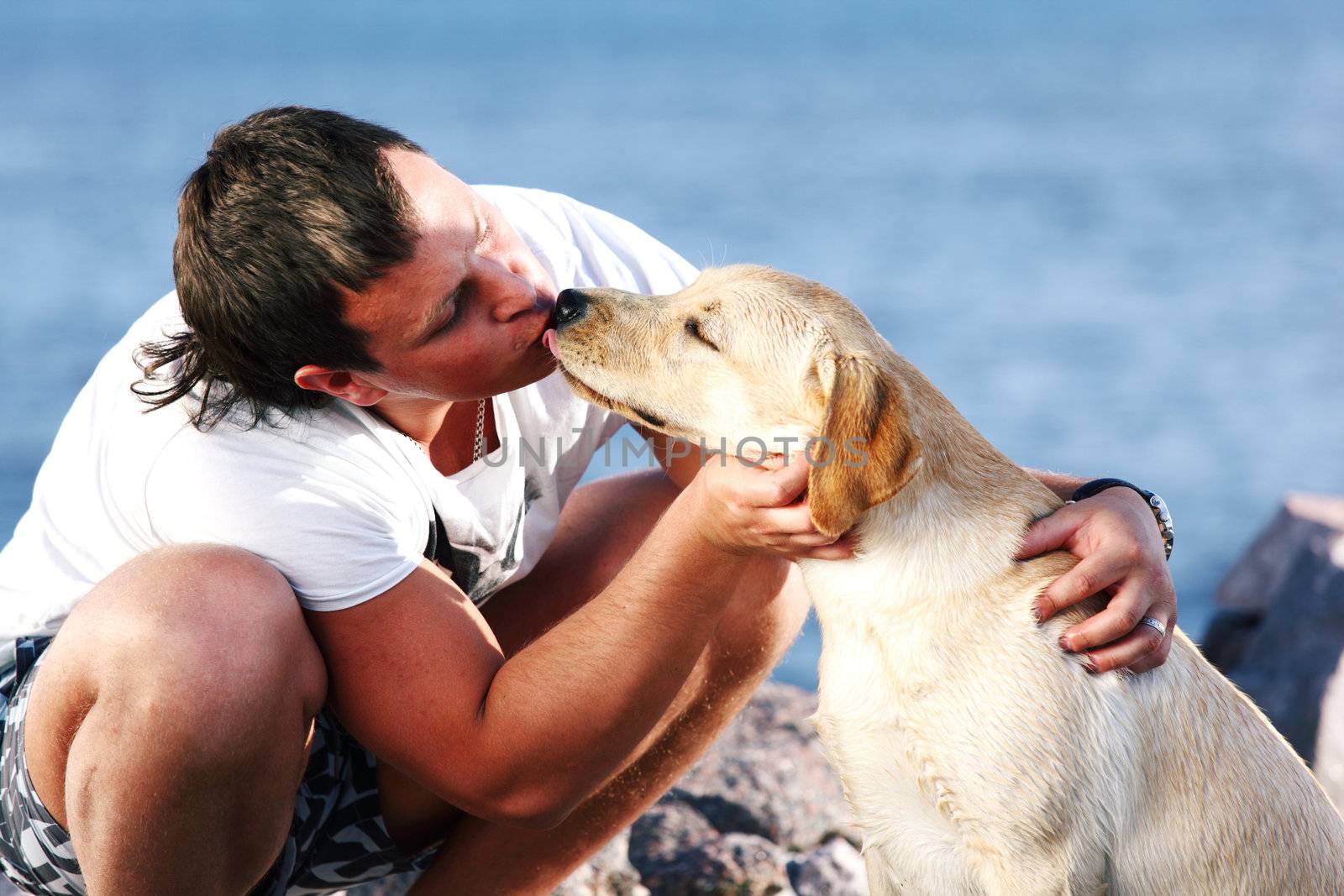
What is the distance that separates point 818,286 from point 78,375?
6.36 meters

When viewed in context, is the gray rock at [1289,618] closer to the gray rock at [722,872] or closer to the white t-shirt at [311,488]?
the gray rock at [722,872]

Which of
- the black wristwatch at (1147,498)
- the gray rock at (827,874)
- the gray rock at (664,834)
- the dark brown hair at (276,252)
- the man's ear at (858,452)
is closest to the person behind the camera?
the man's ear at (858,452)

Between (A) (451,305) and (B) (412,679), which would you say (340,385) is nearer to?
(A) (451,305)

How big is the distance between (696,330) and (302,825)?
1048mm

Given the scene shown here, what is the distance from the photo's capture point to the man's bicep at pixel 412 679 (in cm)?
206

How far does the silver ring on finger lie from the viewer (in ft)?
6.16

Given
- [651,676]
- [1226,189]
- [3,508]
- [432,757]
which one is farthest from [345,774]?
[1226,189]

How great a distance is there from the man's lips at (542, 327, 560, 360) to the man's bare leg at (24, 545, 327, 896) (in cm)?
56

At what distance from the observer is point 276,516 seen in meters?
2.02

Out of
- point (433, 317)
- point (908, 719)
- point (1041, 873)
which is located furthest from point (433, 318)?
point (1041, 873)

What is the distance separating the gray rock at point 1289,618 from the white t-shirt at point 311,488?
2035 millimetres

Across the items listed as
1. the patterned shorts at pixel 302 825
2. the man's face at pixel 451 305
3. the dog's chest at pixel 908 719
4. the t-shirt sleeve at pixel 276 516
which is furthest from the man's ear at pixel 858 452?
the patterned shorts at pixel 302 825

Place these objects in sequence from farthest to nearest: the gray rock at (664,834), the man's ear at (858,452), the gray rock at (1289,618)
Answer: the gray rock at (1289,618), the gray rock at (664,834), the man's ear at (858,452)

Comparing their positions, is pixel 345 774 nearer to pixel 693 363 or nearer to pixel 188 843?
pixel 188 843
